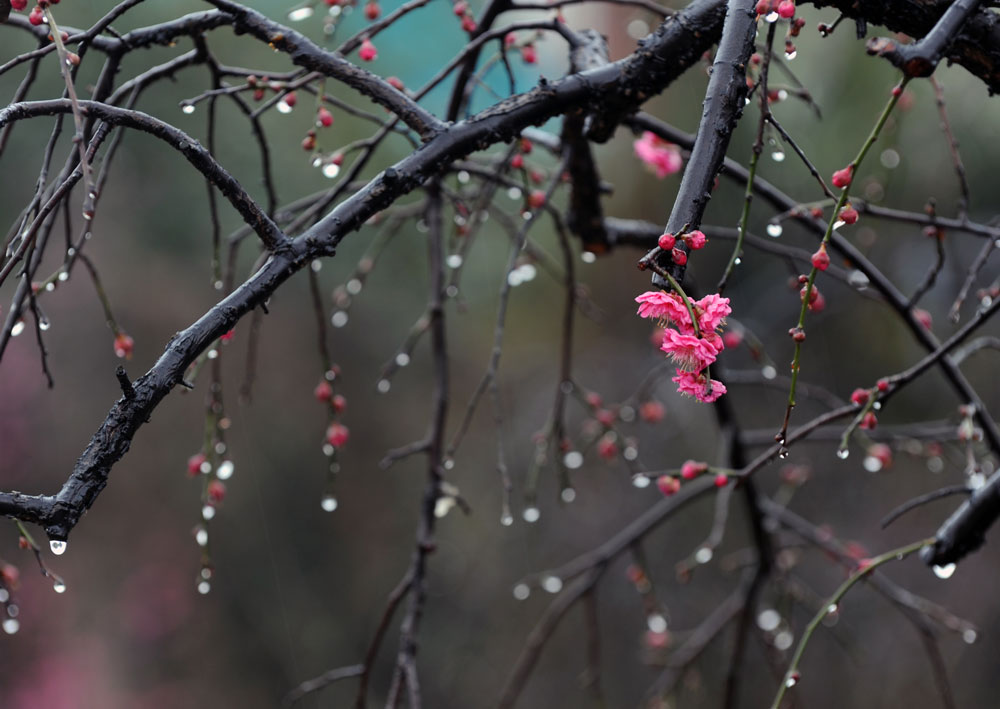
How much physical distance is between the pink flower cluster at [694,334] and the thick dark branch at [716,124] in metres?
0.01

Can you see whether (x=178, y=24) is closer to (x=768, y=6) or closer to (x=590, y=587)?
(x=768, y=6)

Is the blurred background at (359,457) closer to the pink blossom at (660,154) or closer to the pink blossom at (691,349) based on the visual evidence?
the pink blossom at (660,154)

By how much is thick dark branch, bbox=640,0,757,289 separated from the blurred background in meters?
2.42

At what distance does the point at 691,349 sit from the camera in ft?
1.79

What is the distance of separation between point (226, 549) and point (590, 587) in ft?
8.06

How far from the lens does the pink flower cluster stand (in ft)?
1.75

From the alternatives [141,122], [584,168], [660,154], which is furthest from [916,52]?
[660,154]

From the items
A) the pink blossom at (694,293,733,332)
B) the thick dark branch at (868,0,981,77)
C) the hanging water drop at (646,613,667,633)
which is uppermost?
the thick dark branch at (868,0,981,77)

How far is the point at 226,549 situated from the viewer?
350 cm

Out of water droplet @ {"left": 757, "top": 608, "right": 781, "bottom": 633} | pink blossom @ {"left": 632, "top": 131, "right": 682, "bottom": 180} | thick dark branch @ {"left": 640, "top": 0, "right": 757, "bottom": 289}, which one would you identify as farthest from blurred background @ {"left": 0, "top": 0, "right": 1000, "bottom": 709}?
thick dark branch @ {"left": 640, "top": 0, "right": 757, "bottom": 289}

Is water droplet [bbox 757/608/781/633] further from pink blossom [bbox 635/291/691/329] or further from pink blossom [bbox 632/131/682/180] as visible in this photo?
pink blossom [bbox 635/291/691/329]

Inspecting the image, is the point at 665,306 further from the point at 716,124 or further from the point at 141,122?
the point at 141,122

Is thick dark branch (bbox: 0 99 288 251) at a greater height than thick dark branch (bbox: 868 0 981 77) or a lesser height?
greater

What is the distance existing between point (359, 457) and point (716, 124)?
10.8ft
